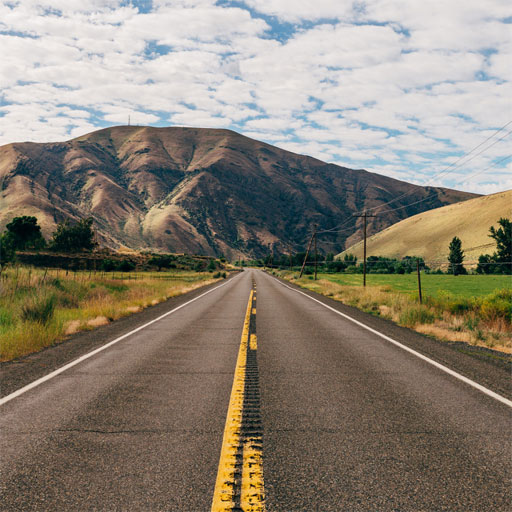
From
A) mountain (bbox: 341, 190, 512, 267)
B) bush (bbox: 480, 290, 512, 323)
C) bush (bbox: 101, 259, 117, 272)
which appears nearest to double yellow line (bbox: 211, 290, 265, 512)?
bush (bbox: 480, 290, 512, 323)

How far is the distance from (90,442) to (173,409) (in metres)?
1.14

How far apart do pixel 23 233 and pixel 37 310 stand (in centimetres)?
8999

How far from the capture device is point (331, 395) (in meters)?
5.44

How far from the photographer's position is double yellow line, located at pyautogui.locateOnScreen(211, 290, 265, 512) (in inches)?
112

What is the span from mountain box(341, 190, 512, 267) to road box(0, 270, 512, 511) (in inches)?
4899

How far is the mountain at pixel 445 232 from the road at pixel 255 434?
124 metres

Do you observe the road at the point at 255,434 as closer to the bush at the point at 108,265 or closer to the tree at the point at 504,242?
the bush at the point at 108,265

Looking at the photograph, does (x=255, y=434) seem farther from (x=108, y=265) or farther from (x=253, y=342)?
(x=108, y=265)

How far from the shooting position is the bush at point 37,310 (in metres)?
11.0

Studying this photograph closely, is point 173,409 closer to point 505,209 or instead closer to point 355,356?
point 355,356

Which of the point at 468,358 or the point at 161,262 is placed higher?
the point at 161,262

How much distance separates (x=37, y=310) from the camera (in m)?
11.2

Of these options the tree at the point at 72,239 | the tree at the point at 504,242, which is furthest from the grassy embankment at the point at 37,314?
the tree at the point at 504,242

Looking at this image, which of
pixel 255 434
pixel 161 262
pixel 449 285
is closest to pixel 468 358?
pixel 255 434
